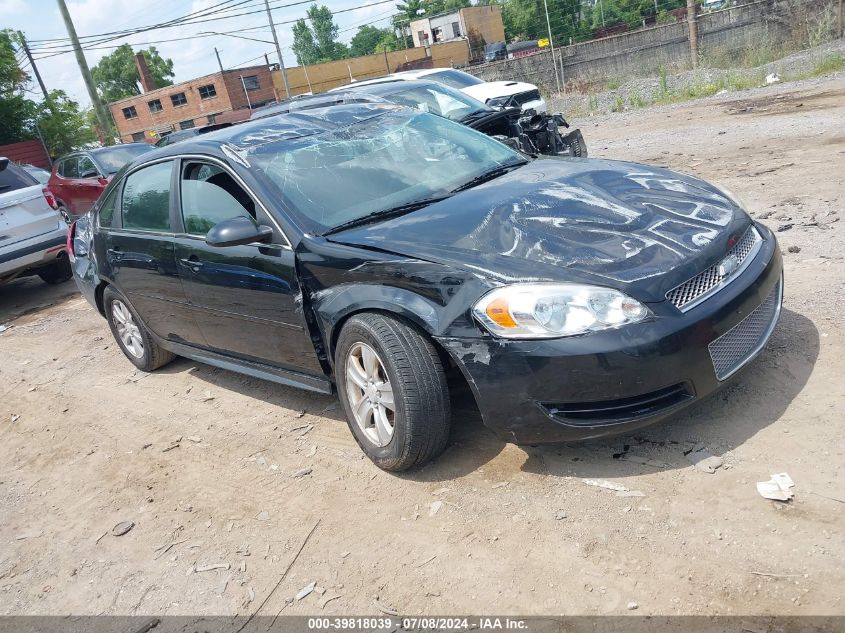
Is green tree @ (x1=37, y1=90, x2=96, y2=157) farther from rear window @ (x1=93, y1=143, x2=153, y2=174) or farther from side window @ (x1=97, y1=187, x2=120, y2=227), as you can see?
side window @ (x1=97, y1=187, x2=120, y2=227)

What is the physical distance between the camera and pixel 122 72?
342 ft

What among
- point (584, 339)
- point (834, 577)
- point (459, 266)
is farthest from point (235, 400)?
point (834, 577)

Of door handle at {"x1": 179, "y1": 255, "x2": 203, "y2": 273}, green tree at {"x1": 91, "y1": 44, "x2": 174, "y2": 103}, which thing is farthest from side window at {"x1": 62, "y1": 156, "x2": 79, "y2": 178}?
green tree at {"x1": 91, "y1": 44, "x2": 174, "y2": 103}

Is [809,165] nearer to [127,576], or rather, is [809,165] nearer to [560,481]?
[560,481]

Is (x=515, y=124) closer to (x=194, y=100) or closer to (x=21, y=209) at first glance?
(x=21, y=209)

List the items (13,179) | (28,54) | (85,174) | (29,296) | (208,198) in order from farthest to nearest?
(28,54) → (85,174) → (29,296) → (13,179) → (208,198)

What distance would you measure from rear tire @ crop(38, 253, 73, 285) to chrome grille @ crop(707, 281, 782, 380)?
9.36m

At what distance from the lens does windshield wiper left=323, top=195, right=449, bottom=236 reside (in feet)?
12.2

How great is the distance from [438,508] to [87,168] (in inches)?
458

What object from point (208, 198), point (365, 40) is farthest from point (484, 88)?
point (365, 40)

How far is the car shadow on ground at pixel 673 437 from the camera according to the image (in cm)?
323

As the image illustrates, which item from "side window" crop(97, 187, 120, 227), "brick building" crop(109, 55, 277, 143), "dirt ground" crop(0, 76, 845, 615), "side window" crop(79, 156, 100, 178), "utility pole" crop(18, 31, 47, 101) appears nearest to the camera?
"dirt ground" crop(0, 76, 845, 615)

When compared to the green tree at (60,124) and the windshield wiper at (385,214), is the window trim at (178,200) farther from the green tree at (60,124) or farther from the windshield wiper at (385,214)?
the green tree at (60,124)

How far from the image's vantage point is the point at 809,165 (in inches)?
305
